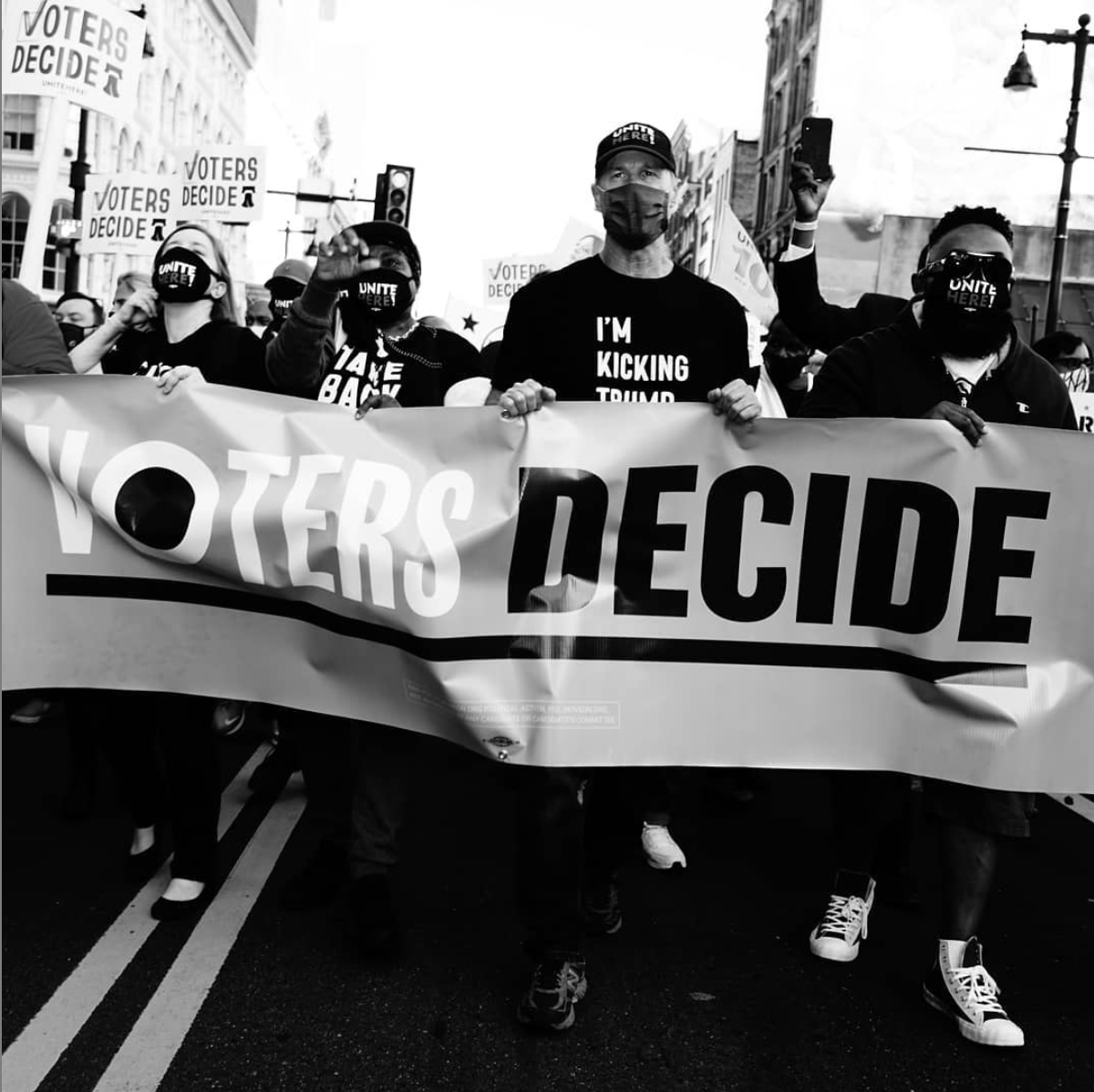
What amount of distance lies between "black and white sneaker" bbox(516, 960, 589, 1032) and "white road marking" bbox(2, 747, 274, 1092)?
3.57ft

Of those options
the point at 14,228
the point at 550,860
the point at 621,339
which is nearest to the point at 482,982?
the point at 550,860

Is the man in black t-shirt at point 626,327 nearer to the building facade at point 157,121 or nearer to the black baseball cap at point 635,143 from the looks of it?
the black baseball cap at point 635,143

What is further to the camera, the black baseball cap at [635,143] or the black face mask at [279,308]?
the black face mask at [279,308]

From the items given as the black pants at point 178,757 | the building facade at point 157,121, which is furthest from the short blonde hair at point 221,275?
the building facade at point 157,121

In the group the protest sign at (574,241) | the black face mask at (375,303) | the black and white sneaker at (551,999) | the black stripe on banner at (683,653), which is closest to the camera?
the black and white sneaker at (551,999)

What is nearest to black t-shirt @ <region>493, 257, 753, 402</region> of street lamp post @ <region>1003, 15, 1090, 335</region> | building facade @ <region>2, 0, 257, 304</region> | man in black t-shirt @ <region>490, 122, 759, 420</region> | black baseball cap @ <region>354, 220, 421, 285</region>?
man in black t-shirt @ <region>490, 122, 759, 420</region>

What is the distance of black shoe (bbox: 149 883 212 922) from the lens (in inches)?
161

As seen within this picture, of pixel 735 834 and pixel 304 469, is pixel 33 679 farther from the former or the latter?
pixel 735 834

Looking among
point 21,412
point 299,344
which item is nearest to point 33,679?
point 21,412

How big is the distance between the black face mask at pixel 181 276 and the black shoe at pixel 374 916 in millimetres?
1947

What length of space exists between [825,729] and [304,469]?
160cm

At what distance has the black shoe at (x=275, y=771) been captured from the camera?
5.69 metres

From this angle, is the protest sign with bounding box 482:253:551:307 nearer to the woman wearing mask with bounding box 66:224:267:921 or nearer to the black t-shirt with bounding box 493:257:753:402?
the woman wearing mask with bounding box 66:224:267:921

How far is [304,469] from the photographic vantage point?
3.87 metres
